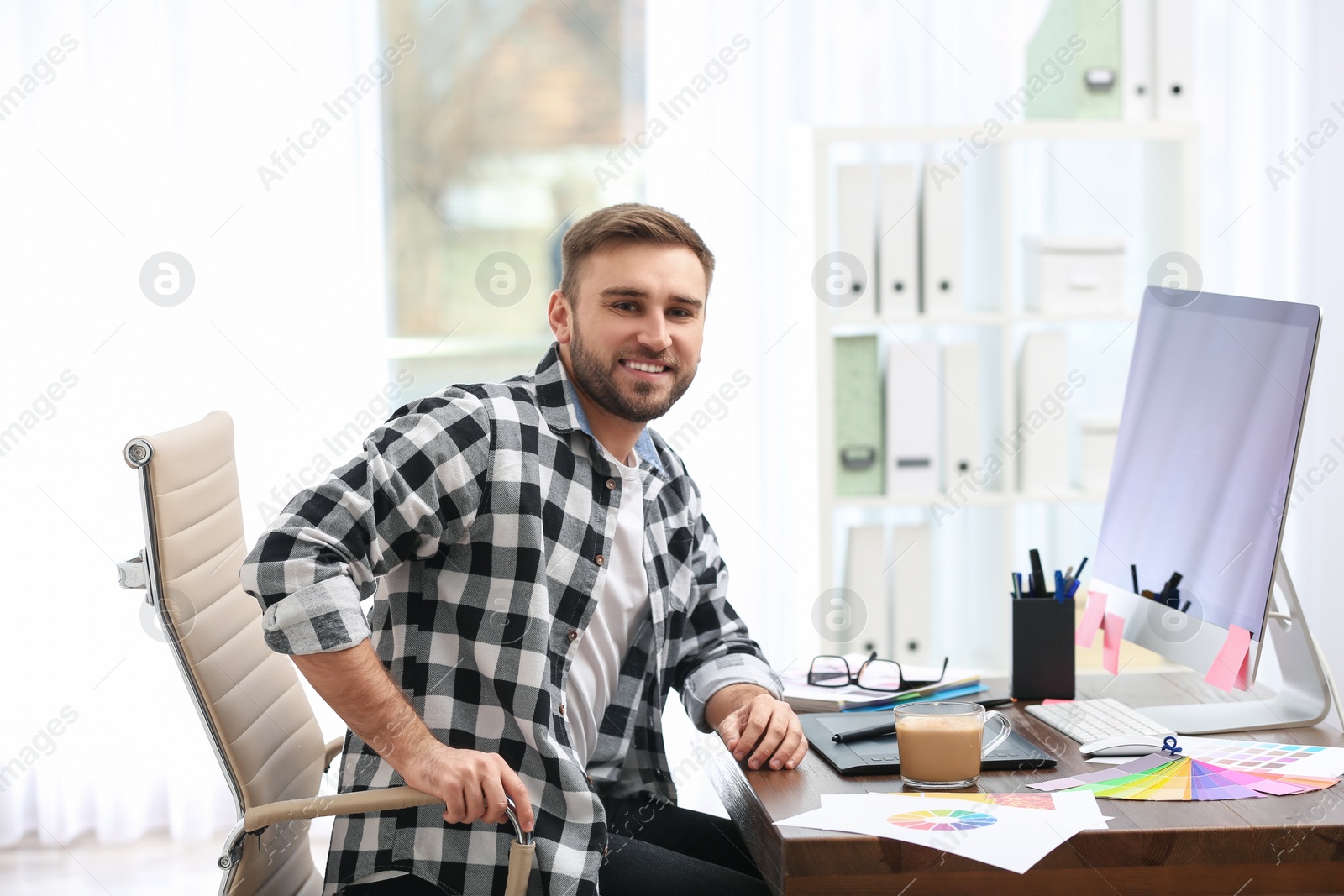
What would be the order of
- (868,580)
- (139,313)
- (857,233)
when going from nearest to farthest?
(857,233) → (868,580) → (139,313)

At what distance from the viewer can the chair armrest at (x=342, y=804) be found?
121cm

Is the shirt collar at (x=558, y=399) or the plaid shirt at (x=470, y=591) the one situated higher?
the shirt collar at (x=558, y=399)

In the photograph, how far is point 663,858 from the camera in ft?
4.73

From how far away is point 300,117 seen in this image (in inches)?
111

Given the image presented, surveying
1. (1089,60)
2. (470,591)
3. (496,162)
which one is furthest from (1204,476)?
(496,162)

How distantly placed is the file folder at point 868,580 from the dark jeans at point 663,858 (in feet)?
3.48

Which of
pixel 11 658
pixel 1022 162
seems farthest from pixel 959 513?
pixel 11 658

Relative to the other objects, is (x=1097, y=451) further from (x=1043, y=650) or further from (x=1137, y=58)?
(x=1043, y=650)

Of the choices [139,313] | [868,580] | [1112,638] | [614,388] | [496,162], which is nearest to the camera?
[614,388]

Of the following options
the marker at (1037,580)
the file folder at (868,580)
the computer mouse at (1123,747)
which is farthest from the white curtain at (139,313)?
the computer mouse at (1123,747)

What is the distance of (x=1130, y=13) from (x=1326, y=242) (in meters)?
0.92

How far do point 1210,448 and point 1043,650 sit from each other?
14.0 inches

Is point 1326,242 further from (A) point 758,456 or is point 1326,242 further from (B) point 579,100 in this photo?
(B) point 579,100

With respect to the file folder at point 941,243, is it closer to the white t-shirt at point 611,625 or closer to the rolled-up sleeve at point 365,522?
the white t-shirt at point 611,625
